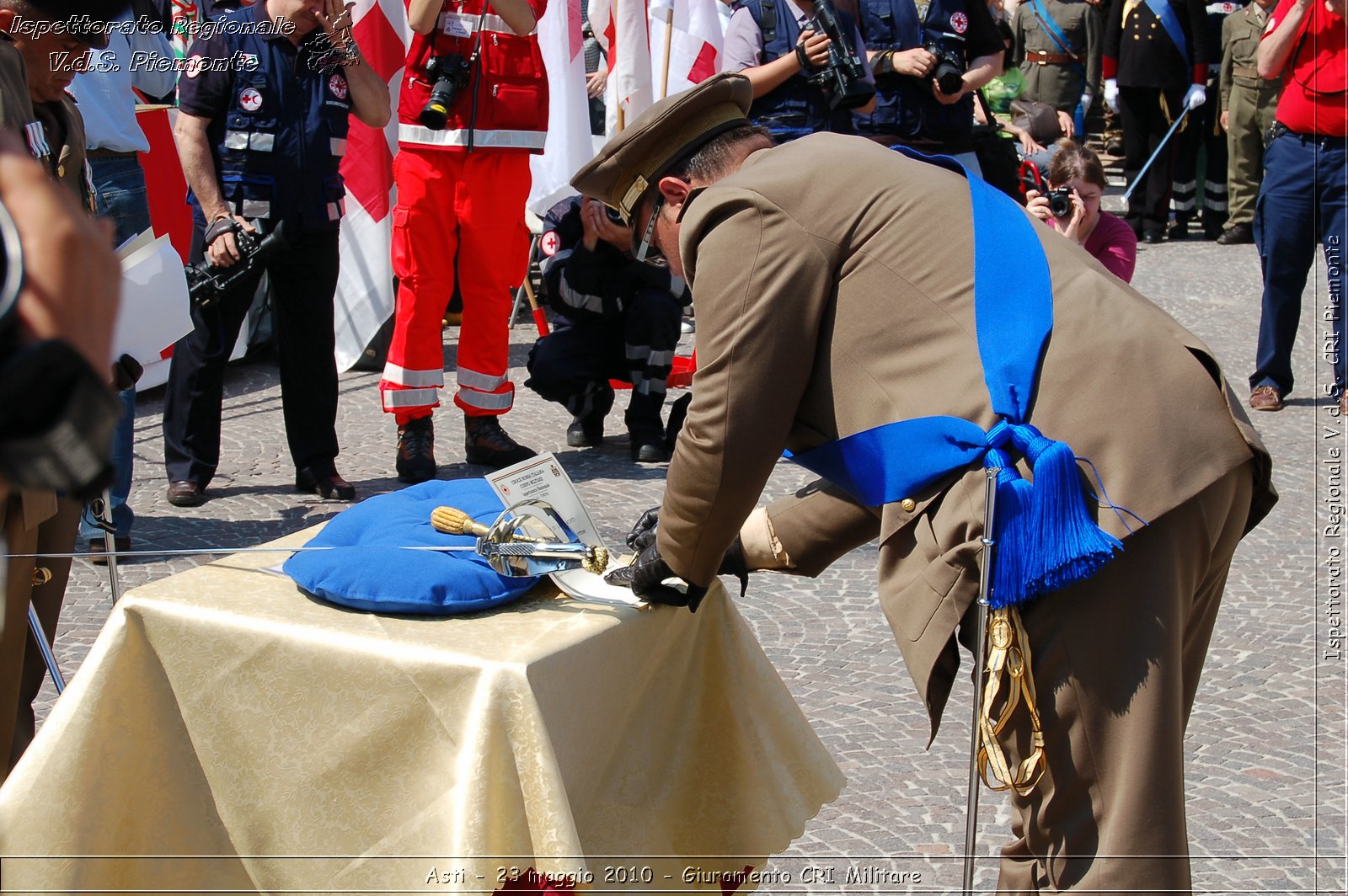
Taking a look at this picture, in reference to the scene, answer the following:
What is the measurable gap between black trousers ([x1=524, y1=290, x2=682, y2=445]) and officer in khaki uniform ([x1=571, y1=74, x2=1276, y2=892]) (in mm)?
3505

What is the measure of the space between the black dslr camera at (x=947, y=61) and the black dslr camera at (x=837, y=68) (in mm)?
306

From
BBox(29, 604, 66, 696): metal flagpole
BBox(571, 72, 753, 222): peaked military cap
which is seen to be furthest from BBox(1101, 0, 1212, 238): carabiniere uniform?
BBox(29, 604, 66, 696): metal flagpole

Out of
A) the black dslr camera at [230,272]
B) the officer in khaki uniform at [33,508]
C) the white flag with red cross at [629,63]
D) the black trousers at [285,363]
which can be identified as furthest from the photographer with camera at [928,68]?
the officer in khaki uniform at [33,508]

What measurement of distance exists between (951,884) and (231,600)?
1.57 m

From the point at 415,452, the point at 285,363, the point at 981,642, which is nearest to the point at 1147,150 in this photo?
the point at 415,452

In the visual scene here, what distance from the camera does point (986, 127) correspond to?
268 inches

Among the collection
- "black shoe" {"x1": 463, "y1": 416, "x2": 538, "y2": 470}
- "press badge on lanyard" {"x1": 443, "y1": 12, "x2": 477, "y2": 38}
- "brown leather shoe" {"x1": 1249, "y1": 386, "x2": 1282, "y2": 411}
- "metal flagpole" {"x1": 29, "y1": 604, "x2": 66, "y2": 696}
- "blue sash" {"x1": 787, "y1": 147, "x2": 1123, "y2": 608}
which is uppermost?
"press badge on lanyard" {"x1": 443, "y1": 12, "x2": 477, "y2": 38}

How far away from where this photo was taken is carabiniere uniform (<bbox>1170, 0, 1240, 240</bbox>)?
11.2 meters

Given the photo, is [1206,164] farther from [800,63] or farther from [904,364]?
[904,364]

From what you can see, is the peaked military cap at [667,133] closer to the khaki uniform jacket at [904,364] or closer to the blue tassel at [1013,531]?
the khaki uniform jacket at [904,364]

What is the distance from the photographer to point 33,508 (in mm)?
2584

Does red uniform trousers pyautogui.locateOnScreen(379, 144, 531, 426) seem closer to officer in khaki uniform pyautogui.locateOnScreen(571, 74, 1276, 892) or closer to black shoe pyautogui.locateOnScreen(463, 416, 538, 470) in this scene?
black shoe pyautogui.locateOnScreen(463, 416, 538, 470)

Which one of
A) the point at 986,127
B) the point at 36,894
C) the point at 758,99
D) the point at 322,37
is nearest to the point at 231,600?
the point at 36,894

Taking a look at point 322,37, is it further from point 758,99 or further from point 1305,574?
point 1305,574
